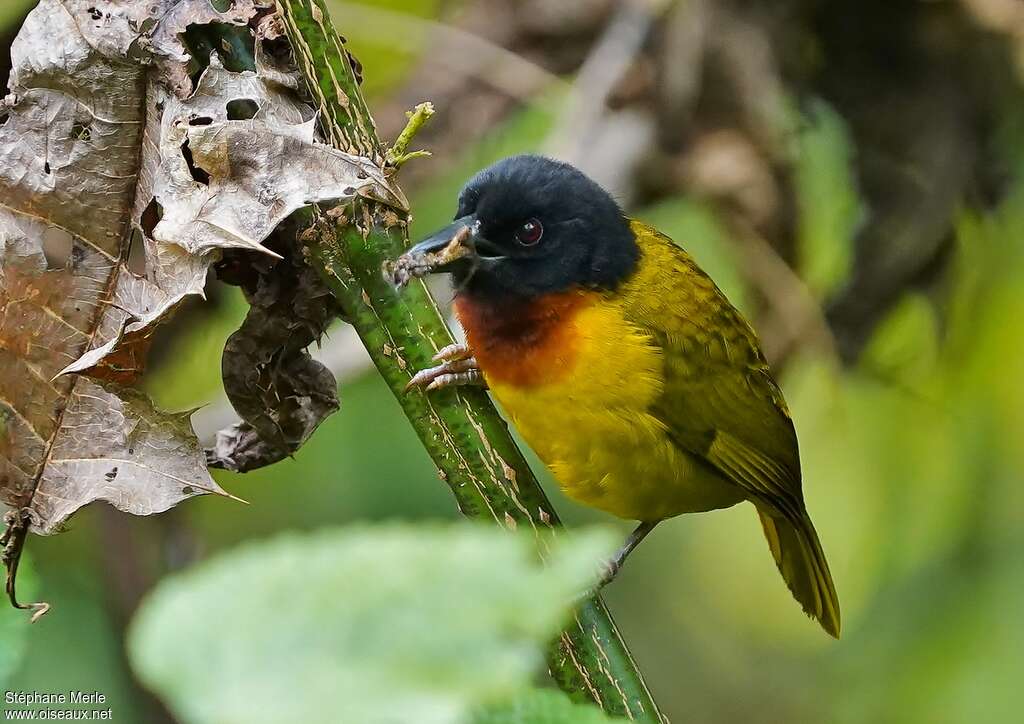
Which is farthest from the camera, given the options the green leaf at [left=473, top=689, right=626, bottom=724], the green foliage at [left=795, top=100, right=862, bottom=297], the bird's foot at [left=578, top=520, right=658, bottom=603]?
the green foliage at [left=795, top=100, right=862, bottom=297]

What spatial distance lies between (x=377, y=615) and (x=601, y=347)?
182 centimetres

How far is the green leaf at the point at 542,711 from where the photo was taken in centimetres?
74

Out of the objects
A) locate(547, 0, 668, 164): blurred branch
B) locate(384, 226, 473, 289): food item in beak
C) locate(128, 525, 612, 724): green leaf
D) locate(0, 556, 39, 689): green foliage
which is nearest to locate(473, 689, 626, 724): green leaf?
locate(128, 525, 612, 724): green leaf

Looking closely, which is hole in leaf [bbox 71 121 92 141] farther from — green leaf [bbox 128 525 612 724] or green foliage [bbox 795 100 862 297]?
green foliage [bbox 795 100 862 297]

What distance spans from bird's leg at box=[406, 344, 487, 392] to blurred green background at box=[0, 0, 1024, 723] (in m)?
1.63

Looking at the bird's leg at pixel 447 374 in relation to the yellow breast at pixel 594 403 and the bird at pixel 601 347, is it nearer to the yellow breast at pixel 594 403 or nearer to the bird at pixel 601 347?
the bird at pixel 601 347

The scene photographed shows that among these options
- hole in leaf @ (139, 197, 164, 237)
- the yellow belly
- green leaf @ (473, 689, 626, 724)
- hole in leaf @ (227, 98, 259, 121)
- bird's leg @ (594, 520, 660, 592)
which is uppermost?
green leaf @ (473, 689, 626, 724)

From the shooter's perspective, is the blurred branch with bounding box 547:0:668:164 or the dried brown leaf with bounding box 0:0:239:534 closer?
the dried brown leaf with bounding box 0:0:239:534

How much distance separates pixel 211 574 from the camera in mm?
556

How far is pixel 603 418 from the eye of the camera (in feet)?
7.58

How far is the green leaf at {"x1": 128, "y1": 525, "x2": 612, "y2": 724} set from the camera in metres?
0.52

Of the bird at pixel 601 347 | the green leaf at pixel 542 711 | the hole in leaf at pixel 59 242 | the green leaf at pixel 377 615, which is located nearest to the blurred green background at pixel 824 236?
the bird at pixel 601 347

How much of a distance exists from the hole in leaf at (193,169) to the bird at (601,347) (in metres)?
0.46

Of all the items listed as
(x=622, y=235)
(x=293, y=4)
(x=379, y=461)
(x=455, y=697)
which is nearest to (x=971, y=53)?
(x=622, y=235)
